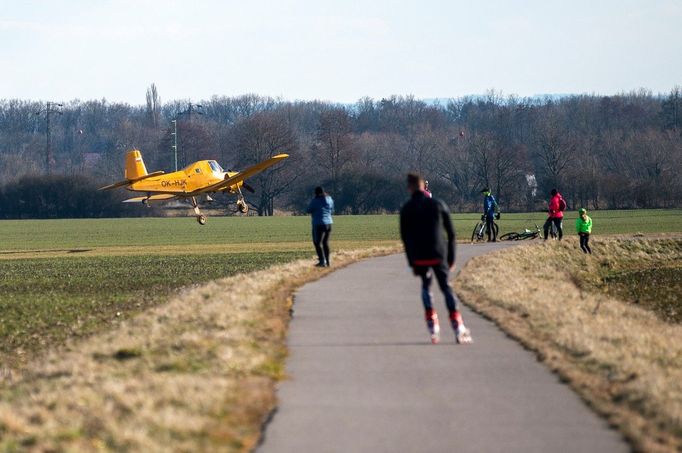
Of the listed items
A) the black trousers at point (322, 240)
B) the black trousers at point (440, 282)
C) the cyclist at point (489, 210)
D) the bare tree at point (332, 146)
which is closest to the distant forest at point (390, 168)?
the bare tree at point (332, 146)

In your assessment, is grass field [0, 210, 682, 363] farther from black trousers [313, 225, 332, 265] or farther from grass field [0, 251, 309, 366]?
black trousers [313, 225, 332, 265]

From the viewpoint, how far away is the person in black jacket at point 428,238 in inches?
555

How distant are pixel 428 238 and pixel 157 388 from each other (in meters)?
4.47

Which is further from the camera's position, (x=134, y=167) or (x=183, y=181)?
(x=183, y=181)

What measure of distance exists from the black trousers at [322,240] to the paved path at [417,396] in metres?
9.81

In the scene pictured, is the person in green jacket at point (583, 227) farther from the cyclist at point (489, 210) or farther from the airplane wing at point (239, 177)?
the airplane wing at point (239, 177)

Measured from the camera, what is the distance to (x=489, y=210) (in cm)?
3950

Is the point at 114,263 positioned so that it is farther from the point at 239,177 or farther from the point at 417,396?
the point at 417,396

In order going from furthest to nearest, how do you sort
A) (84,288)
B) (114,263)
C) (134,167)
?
(134,167), (114,263), (84,288)

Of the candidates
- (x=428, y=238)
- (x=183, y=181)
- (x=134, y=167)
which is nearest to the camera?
(x=428, y=238)

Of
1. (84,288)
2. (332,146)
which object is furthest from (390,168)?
(84,288)

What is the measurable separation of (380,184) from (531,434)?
107m

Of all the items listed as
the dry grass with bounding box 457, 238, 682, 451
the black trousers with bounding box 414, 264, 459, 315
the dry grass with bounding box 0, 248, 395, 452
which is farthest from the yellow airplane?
the black trousers with bounding box 414, 264, 459, 315

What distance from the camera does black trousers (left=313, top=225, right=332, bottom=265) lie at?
2669 cm
